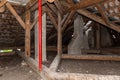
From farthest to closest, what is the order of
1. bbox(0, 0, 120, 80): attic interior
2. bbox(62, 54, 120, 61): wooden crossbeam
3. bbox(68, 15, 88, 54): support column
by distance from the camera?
bbox(68, 15, 88, 54): support column
bbox(62, 54, 120, 61): wooden crossbeam
bbox(0, 0, 120, 80): attic interior

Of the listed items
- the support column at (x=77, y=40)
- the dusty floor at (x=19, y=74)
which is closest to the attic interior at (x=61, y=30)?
the support column at (x=77, y=40)

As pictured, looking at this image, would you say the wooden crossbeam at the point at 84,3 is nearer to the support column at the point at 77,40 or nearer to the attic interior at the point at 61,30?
the attic interior at the point at 61,30

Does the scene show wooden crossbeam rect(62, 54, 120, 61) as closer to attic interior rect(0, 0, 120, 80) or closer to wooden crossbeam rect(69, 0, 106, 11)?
attic interior rect(0, 0, 120, 80)

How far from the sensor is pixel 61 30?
668cm

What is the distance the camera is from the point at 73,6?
5957mm

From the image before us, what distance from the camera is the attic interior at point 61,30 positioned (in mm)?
5380

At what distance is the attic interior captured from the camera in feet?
17.7

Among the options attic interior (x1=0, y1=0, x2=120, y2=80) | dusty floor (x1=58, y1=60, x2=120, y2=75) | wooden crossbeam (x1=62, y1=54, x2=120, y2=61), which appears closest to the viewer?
dusty floor (x1=58, y1=60, x2=120, y2=75)

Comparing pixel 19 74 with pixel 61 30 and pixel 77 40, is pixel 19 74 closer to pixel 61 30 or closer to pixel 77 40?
pixel 61 30

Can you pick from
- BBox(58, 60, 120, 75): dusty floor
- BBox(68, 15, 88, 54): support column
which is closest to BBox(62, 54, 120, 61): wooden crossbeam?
BBox(58, 60, 120, 75): dusty floor

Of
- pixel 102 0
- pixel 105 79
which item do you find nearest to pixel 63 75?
pixel 105 79

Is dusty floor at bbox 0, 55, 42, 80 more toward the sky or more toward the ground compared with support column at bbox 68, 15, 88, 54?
more toward the ground

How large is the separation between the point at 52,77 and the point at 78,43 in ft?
12.7

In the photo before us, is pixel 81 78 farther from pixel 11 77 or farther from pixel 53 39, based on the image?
pixel 53 39
